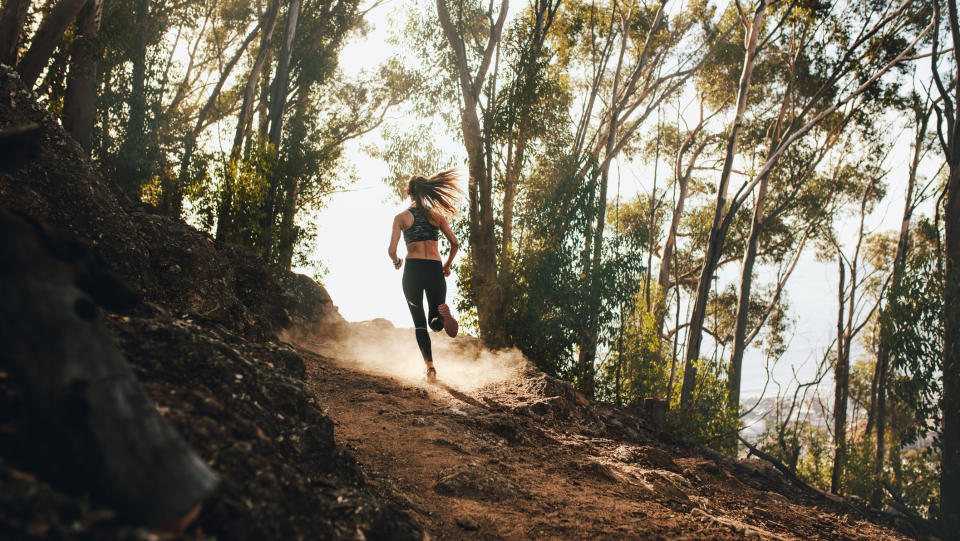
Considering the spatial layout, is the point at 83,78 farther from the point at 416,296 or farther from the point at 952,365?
the point at 952,365

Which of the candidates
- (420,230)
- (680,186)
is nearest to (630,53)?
(680,186)

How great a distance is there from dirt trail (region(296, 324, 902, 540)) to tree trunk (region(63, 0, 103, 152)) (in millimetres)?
4884

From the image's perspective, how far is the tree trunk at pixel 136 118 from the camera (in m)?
10.8

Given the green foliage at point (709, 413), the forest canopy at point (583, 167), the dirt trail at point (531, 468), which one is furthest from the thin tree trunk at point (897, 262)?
the dirt trail at point (531, 468)

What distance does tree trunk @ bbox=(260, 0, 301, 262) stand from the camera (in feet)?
30.3

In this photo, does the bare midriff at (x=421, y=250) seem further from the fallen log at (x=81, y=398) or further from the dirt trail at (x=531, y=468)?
the fallen log at (x=81, y=398)

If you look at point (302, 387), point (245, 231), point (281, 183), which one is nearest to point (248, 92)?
point (281, 183)

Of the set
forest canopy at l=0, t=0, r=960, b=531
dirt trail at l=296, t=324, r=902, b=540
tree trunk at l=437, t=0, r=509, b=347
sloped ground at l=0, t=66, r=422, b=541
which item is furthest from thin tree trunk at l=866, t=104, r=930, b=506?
sloped ground at l=0, t=66, r=422, b=541

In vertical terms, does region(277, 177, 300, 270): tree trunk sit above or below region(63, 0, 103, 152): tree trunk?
below

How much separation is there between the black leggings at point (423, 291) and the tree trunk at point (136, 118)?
657cm

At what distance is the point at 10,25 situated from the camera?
6.22 m

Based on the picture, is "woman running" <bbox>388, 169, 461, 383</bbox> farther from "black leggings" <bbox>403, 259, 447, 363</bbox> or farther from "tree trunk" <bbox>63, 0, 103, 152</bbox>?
"tree trunk" <bbox>63, 0, 103, 152</bbox>

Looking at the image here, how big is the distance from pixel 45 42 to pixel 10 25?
336mm

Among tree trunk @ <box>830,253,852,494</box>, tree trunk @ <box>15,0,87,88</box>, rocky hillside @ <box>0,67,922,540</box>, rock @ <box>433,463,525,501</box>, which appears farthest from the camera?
tree trunk @ <box>830,253,852,494</box>
